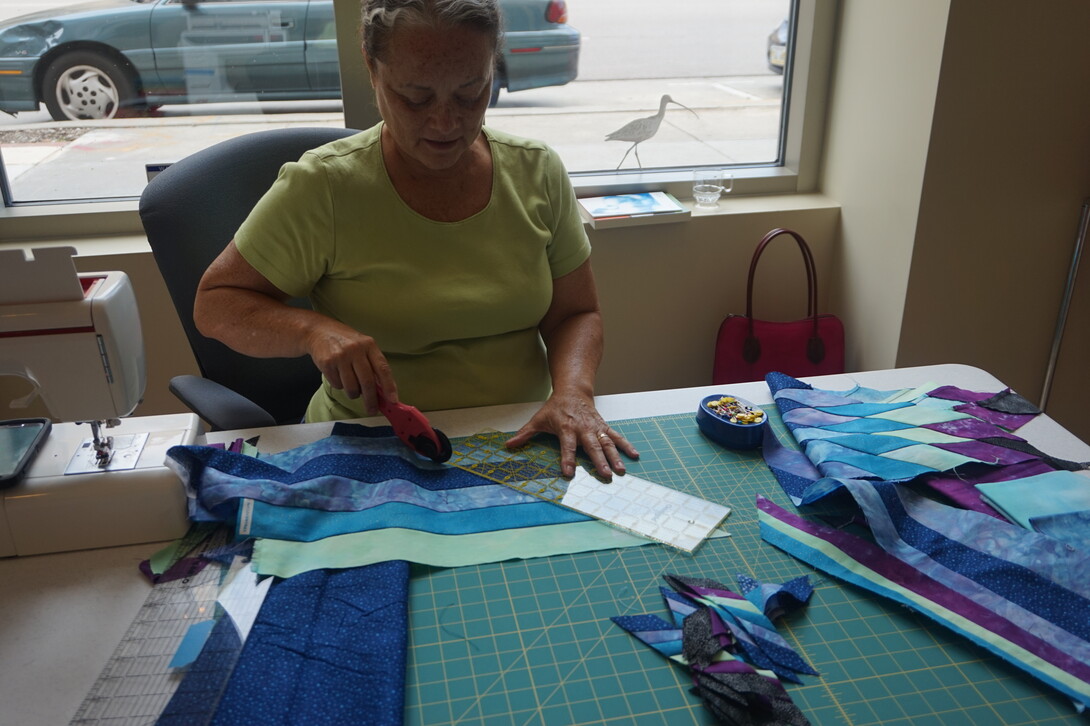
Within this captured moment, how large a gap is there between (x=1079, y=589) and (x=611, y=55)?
6.59 feet

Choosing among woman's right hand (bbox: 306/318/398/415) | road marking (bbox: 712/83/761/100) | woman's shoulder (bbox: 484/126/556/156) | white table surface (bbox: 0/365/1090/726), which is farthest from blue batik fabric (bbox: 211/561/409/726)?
road marking (bbox: 712/83/761/100)

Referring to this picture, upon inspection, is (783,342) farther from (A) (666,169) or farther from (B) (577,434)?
(B) (577,434)

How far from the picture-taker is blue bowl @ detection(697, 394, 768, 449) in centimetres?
138

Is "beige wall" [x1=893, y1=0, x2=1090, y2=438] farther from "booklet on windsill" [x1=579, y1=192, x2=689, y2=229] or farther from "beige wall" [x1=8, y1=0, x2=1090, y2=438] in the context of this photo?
"booklet on windsill" [x1=579, y1=192, x2=689, y2=229]

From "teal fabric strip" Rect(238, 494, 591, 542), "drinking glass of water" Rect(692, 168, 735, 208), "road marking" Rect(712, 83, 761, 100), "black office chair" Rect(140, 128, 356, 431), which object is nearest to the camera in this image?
"teal fabric strip" Rect(238, 494, 591, 542)

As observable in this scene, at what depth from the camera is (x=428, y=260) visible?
1.53 meters

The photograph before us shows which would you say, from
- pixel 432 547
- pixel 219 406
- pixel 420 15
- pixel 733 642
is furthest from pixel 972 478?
pixel 219 406

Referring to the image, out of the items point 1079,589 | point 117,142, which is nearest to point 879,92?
point 1079,589

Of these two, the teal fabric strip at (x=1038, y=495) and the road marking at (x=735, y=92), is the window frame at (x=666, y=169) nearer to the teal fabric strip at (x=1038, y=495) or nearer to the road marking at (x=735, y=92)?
the road marking at (x=735, y=92)

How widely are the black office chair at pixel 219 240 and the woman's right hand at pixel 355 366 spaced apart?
27 centimetres

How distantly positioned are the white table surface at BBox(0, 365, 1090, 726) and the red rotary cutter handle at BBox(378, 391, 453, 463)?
0.10 meters

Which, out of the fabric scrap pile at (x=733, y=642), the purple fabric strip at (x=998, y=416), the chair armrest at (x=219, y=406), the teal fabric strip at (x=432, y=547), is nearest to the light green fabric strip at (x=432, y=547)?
the teal fabric strip at (x=432, y=547)

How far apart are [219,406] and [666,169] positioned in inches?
66.9

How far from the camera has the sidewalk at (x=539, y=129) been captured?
2.48m
